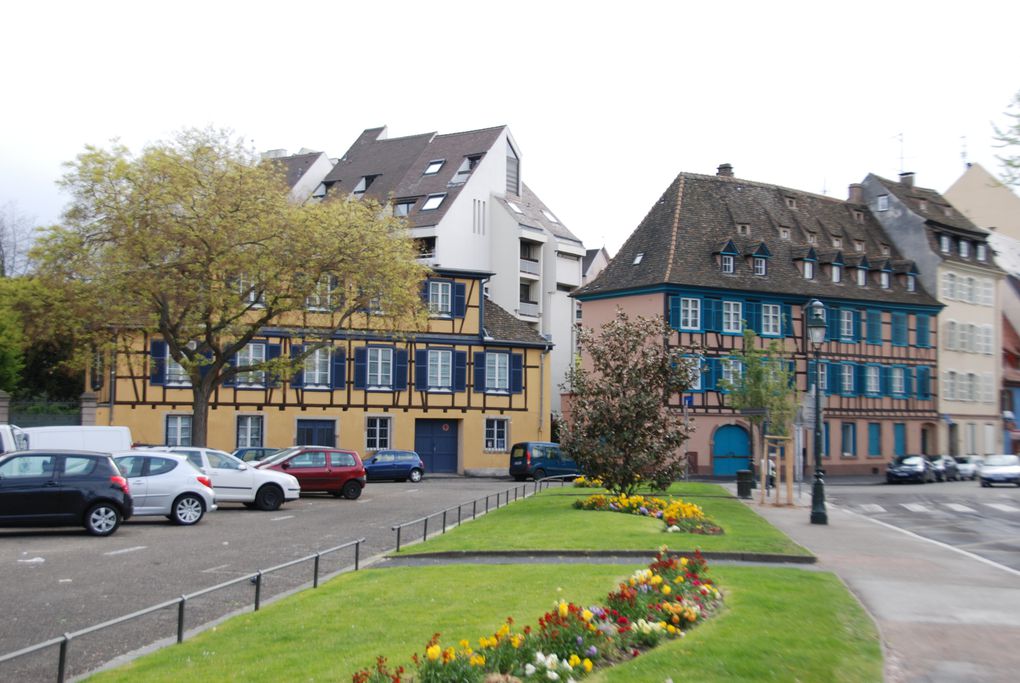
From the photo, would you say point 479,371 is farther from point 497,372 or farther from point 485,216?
point 485,216

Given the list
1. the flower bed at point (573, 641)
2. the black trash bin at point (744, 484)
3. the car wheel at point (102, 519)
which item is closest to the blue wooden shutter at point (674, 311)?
the black trash bin at point (744, 484)

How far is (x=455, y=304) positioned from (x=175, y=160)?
72.2 feet

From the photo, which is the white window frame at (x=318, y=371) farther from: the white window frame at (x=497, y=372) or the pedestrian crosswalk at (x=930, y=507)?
the pedestrian crosswalk at (x=930, y=507)

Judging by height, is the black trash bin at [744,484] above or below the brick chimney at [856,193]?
below

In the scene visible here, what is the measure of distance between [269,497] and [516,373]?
27.0 m

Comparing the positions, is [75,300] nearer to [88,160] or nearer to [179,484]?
[88,160]

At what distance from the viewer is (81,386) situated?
5462cm

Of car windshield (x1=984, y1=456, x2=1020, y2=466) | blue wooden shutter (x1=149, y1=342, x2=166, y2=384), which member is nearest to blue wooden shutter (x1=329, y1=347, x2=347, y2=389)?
blue wooden shutter (x1=149, y1=342, x2=166, y2=384)

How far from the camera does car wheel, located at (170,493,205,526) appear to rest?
2262 cm

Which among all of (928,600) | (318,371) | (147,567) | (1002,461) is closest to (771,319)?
(1002,461)

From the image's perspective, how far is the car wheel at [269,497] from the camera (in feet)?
89.0

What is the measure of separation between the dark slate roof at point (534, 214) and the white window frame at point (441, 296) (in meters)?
12.7

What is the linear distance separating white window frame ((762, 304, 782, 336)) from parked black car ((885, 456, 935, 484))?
9.07 m

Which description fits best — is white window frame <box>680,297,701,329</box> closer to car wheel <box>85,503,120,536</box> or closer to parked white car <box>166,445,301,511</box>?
parked white car <box>166,445,301,511</box>
